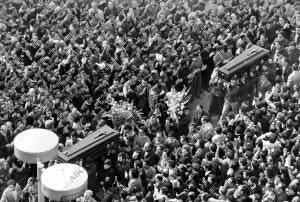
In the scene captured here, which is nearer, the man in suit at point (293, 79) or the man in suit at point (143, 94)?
the man in suit at point (293, 79)

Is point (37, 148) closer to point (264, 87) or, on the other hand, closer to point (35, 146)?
point (35, 146)

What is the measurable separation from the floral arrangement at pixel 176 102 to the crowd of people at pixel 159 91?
158 mm

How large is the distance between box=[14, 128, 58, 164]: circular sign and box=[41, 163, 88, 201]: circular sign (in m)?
0.29

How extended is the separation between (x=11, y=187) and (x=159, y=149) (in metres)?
3.84

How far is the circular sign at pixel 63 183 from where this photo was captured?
39.7 ft

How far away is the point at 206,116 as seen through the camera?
20.3m

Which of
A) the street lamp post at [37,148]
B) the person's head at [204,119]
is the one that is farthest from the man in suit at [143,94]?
the street lamp post at [37,148]

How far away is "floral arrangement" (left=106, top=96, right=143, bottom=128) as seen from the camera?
20.8 meters

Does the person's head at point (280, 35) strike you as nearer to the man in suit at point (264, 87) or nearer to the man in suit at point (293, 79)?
the man in suit at point (293, 79)

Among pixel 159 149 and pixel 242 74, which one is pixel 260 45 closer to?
pixel 242 74

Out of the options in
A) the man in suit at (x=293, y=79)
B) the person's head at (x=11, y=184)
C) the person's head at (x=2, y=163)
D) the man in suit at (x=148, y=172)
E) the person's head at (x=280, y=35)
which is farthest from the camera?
the person's head at (x=280, y=35)

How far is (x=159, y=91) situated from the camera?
21562mm

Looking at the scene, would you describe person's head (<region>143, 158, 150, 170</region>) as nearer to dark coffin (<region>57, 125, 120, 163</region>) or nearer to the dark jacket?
dark coffin (<region>57, 125, 120, 163</region>)

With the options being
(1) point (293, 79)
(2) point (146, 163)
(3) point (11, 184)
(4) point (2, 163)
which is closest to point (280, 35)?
(1) point (293, 79)
